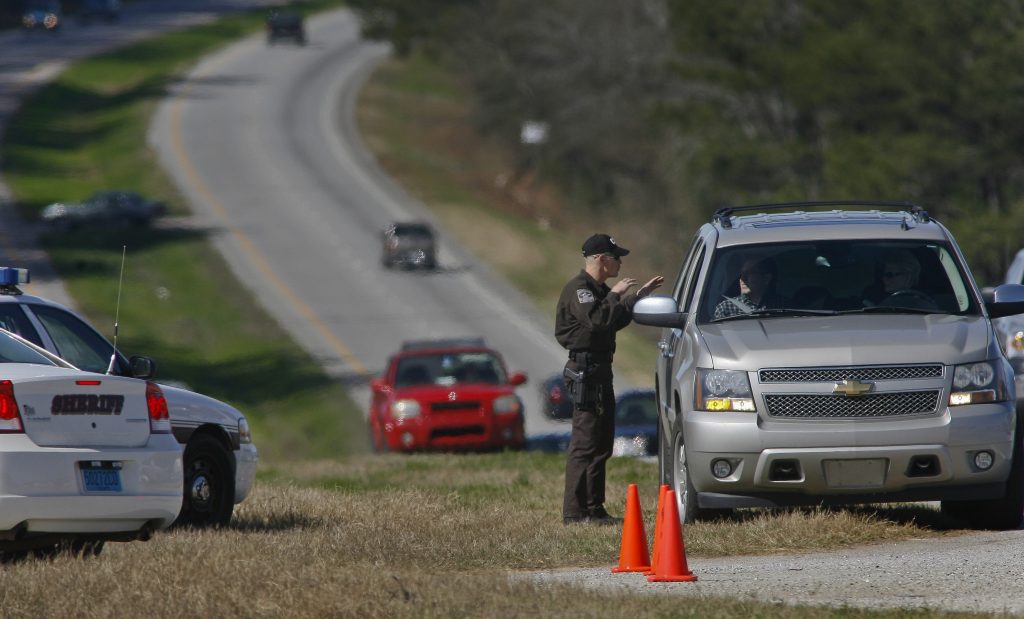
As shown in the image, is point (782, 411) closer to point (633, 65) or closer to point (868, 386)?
point (868, 386)

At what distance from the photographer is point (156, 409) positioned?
10727mm

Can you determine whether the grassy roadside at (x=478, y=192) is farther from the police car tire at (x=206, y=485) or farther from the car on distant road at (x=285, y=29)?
the police car tire at (x=206, y=485)

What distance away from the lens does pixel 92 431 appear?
10219mm

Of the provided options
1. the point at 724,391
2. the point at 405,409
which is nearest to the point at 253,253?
the point at 405,409

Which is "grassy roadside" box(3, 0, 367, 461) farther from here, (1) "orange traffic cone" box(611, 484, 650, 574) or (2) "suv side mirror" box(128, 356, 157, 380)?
(1) "orange traffic cone" box(611, 484, 650, 574)

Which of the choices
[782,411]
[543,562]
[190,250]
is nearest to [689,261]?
[782,411]

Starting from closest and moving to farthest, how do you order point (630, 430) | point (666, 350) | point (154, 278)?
point (666, 350) → point (630, 430) → point (154, 278)

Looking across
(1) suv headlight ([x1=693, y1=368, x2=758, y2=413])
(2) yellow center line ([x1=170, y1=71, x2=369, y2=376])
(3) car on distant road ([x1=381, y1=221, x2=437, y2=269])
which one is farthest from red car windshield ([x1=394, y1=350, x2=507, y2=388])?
(3) car on distant road ([x1=381, y1=221, x2=437, y2=269])

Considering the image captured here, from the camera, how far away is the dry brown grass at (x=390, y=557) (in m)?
8.32

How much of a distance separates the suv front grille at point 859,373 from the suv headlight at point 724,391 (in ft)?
0.72

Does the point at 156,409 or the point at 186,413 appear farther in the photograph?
the point at 186,413

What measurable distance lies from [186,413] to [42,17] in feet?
336

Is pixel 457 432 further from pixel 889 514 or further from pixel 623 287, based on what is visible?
pixel 623 287

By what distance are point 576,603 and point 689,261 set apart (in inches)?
201
